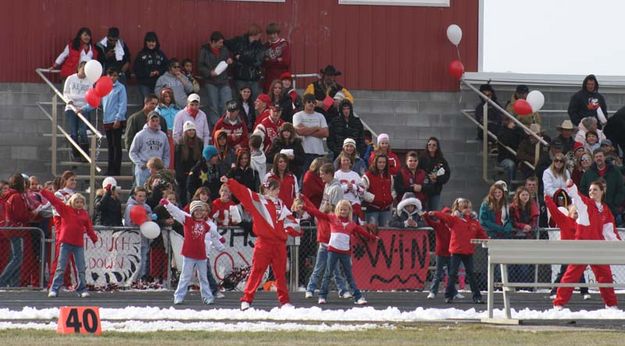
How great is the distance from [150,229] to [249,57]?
588 centimetres

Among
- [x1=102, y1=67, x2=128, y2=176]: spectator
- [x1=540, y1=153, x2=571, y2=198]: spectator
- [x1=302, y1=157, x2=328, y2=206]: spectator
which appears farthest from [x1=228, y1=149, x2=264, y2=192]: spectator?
[x1=540, y1=153, x2=571, y2=198]: spectator

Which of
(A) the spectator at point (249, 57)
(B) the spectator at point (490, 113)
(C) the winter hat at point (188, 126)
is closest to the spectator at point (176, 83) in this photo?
(A) the spectator at point (249, 57)

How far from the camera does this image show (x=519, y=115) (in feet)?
97.1

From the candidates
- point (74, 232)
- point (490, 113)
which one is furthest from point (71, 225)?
point (490, 113)

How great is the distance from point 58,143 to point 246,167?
210 inches

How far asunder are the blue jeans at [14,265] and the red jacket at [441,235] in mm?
6003

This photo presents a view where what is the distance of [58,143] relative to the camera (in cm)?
2897

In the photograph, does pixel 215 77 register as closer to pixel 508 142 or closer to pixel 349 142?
pixel 349 142

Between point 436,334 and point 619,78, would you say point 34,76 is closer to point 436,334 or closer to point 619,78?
point 619,78

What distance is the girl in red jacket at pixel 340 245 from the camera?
2247 centimetres

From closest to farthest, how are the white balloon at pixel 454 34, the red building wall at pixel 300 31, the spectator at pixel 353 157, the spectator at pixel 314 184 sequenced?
1. the spectator at pixel 314 184
2. the spectator at pixel 353 157
3. the red building wall at pixel 300 31
4. the white balloon at pixel 454 34

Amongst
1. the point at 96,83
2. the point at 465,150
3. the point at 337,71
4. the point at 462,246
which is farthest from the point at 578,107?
the point at 96,83

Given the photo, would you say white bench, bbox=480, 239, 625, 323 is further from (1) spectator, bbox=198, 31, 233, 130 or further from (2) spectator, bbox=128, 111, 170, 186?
(1) spectator, bbox=198, 31, 233, 130

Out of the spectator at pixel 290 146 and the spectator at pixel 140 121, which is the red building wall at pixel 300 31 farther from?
the spectator at pixel 290 146
